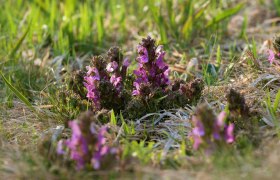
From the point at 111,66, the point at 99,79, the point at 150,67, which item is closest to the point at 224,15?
the point at 150,67

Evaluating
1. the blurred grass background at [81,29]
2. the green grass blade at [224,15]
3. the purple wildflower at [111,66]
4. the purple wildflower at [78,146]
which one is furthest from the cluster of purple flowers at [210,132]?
the green grass blade at [224,15]

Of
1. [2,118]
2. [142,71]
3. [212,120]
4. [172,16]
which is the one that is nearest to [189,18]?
[172,16]

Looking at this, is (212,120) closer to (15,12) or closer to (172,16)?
(172,16)

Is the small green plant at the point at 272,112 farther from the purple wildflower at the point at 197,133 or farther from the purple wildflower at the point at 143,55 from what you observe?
the purple wildflower at the point at 143,55

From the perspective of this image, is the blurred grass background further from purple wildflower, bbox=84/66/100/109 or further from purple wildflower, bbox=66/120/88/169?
purple wildflower, bbox=66/120/88/169

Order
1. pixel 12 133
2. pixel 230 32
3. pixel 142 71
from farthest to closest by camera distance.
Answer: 1. pixel 230 32
2. pixel 142 71
3. pixel 12 133

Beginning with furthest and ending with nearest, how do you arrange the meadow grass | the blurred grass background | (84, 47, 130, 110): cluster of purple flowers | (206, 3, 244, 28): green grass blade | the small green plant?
(206, 3, 244, 28): green grass blade → the blurred grass background → (84, 47, 130, 110): cluster of purple flowers → the small green plant → the meadow grass

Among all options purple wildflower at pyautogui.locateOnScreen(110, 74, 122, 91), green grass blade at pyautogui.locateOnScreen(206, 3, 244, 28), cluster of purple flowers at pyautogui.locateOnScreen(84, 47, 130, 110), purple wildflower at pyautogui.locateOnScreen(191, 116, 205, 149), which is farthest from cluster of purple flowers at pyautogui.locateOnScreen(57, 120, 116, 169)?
green grass blade at pyautogui.locateOnScreen(206, 3, 244, 28)
